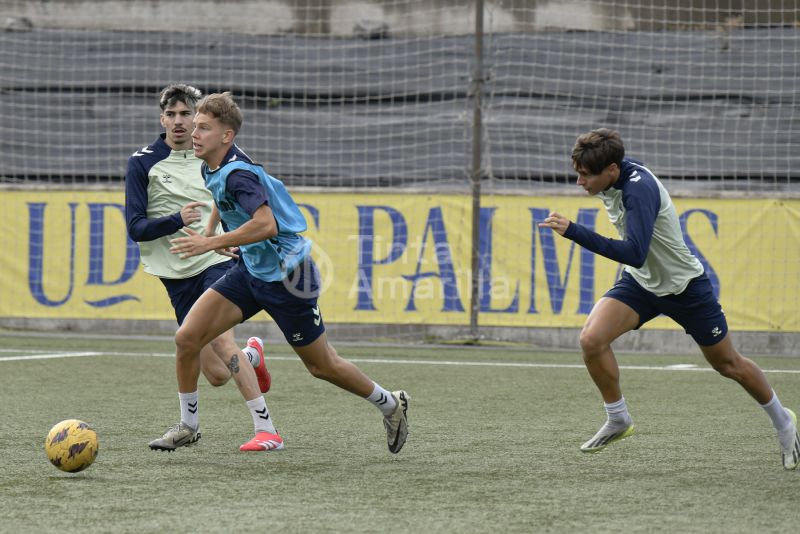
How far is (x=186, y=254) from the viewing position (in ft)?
17.8

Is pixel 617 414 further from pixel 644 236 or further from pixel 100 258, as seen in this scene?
pixel 100 258

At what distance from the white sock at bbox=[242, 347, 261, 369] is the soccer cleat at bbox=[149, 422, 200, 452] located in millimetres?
946

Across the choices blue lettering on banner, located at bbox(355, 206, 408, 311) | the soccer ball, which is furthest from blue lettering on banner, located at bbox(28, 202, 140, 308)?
the soccer ball

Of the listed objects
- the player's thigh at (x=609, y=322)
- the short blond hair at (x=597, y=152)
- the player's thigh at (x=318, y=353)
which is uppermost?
the short blond hair at (x=597, y=152)

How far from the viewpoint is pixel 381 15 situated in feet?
51.5

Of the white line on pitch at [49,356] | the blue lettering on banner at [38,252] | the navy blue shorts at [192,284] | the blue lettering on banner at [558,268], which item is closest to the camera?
the navy blue shorts at [192,284]

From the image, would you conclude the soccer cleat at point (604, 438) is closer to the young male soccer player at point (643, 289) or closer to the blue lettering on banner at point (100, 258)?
the young male soccer player at point (643, 289)

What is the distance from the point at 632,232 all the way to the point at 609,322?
58 cm

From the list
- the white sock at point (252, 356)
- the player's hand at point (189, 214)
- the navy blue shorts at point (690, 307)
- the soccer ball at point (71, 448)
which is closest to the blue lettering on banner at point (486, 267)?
the white sock at point (252, 356)

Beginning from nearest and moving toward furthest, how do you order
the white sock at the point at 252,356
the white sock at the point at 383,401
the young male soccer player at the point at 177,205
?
the white sock at the point at 383,401 → the young male soccer player at the point at 177,205 → the white sock at the point at 252,356

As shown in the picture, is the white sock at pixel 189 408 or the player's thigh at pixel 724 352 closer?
the player's thigh at pixel 724 352

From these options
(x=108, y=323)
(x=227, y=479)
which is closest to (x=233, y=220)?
(x=227, y=479)

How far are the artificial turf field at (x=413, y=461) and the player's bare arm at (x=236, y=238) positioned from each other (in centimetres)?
95

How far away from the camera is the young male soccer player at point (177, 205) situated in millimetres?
6352
